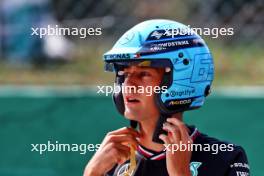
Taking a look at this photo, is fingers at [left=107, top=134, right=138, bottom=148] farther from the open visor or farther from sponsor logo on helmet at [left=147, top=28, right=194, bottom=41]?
sponsor logo on helmet at [left=147, top=28, right=194, bottom=41]

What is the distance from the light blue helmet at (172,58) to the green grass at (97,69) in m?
2.36

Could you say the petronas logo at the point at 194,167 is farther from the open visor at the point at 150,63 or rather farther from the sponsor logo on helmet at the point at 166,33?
the sponsor logo on helmet at the point at 166,33

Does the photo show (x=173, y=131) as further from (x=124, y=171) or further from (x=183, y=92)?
(x=124, y=171)

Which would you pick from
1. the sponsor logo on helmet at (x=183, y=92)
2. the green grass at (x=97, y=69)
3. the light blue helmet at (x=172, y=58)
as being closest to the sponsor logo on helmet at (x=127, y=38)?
the light blue helmet at (x=172, y=58)

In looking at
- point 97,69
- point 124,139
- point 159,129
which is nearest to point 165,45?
point 159,129

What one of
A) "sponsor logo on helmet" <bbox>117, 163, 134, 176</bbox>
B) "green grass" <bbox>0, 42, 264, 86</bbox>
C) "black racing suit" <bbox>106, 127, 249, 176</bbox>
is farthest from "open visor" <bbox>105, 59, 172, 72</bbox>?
"green grass" <bbox>0, 42, 264, 86</bbox>

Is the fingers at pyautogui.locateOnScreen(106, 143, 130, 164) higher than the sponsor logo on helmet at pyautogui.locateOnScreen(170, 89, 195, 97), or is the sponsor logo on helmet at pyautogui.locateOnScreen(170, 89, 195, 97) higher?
the sponsor logo on helmet at pyautogui.locateOnScreen(170, 89, 195, 97)

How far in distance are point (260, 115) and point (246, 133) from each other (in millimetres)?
138

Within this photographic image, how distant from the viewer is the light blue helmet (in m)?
4.05

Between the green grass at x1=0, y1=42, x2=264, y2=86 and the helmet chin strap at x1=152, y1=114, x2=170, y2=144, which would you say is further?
the green grass at x1=0, y1=42, x2=264, y2=86

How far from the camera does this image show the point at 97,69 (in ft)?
22.8

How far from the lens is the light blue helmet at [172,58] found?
4.05 m

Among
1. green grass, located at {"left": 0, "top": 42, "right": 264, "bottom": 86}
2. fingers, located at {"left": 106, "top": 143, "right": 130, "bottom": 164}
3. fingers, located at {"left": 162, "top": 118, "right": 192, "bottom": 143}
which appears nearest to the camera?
fingers, located at {"left": 162, "top": 118, "right": 192, "bottom": 143}

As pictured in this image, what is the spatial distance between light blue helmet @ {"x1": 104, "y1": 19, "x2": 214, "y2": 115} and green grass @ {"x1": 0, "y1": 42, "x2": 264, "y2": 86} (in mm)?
2363
